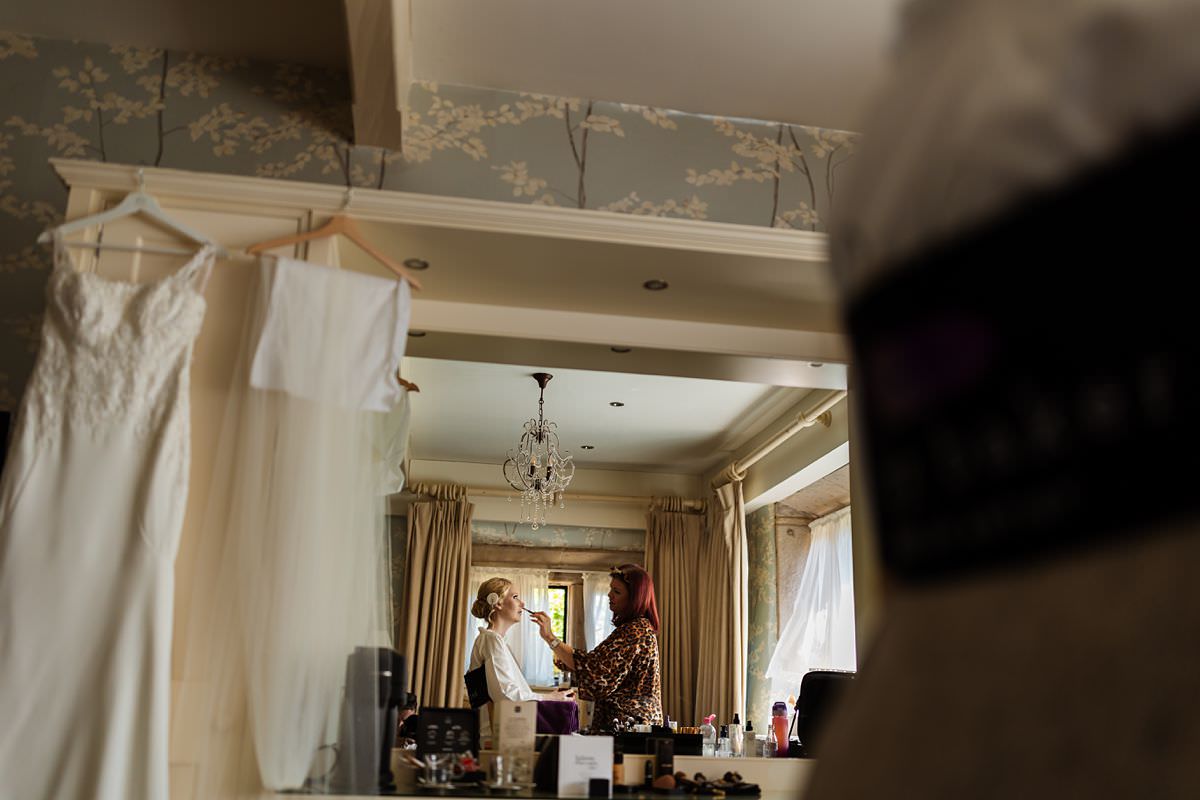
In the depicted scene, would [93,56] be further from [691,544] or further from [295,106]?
[691,544]

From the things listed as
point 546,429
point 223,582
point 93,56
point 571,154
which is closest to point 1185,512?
point 223,582

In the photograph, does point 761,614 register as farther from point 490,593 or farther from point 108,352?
point 108,352

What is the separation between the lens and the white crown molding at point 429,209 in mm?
2789

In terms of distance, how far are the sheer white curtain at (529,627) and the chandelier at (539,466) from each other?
510 mm

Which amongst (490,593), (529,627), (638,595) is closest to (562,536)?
(529,627)

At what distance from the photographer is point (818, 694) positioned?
3686 millimetres

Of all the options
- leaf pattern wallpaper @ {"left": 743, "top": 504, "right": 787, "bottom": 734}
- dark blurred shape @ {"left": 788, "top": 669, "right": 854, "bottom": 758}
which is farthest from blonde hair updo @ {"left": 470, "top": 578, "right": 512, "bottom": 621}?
leaf pattern wallpaper @ {"left": 743, "top": 504, "right": 787, "bottom": 734}

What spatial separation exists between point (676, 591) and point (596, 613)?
2.59 ft

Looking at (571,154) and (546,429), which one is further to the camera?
(546,429)

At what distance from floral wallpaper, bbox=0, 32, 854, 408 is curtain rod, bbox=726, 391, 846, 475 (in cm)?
248

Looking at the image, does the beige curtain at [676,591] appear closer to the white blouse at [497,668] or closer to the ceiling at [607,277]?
the white blouse at [497,668]

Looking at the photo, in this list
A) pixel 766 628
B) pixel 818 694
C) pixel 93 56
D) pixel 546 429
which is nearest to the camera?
pixel 93 56

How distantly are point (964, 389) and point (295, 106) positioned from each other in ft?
10.2

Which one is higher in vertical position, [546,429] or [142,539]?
[546,429]
